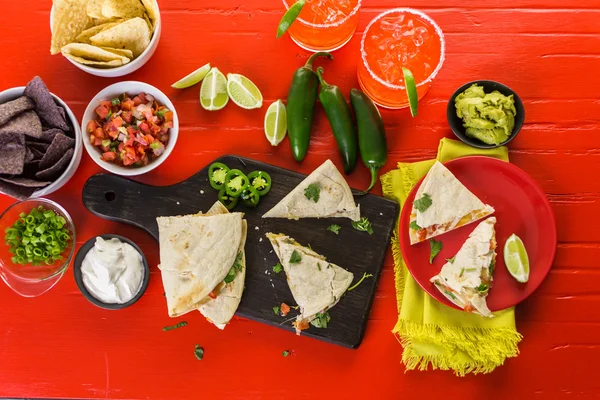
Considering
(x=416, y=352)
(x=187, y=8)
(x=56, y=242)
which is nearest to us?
(x=56, y=242)

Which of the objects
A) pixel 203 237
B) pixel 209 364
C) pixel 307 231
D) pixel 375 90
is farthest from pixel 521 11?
pixel 209 364

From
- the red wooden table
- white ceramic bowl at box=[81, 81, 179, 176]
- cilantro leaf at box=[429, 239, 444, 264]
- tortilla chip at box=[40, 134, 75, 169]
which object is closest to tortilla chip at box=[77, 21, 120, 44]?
white ceramic bowl at box=[81, 81, 179, 176]

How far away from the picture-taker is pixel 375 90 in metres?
3.10

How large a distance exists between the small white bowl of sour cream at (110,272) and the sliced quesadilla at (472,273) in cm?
156

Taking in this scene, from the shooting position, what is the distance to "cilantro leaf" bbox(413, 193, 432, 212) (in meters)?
2.90

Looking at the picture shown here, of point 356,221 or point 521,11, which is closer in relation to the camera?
point 356,221

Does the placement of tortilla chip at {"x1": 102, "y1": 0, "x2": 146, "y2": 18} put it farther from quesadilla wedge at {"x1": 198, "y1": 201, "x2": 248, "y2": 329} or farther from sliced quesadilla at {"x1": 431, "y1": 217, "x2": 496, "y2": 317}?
sliced quesadilla at {"x1": 431, "y1": 217, "x2": 496, "y2": 317}

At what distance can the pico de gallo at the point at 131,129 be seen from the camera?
2859 millimetres

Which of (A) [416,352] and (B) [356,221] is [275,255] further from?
(A) [416,352]

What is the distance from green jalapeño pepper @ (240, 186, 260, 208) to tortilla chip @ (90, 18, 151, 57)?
3.02 feet

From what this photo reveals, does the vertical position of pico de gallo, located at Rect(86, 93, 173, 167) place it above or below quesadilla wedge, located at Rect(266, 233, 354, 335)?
above

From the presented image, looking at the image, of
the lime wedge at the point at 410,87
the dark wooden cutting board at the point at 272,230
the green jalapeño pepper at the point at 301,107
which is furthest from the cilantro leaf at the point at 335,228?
the lime wedge at the point at 410,87

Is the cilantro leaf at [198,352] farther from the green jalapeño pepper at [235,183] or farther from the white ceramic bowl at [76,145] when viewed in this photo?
the white ceramic bowl at [76,145]

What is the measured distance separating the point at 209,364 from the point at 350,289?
0.89m
